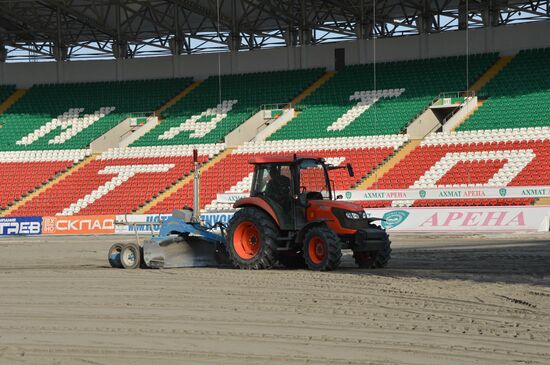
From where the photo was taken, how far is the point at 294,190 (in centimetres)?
1488

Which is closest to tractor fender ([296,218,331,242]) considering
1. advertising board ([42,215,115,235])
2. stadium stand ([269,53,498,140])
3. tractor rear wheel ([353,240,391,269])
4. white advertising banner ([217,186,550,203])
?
tractor rear wheel ([353,240,391,269])

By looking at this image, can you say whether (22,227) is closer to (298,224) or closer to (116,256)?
(116,256)

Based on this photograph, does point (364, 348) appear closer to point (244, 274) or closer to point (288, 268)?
point (244, 274)

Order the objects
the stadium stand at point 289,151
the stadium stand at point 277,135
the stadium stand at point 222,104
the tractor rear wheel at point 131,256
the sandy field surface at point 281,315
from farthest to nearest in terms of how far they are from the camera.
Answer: the stadium stand at point 222,104 < the stadium stand at point 289,151 < the stadium stand at point 277,135 < the tractor rear wheel at point 131,256 < the sandy field surface at point 281,315

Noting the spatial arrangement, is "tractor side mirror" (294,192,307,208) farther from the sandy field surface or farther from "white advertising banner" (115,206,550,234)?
"white advertising banner" (115,206,550,234)

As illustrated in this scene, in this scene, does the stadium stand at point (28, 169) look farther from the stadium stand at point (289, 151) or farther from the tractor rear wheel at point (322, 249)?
the tractor rear wheel at point (322, 249)

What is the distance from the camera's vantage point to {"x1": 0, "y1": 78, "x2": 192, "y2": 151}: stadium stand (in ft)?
141

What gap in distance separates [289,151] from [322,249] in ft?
75.1

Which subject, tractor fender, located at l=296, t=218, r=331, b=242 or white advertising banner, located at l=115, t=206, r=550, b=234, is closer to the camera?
tractor fender, located at l=296, t=218, r=331, b=242

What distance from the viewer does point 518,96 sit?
37.3m

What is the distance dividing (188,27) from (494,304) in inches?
1446

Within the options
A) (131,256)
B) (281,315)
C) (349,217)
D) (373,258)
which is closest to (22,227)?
(131,256)

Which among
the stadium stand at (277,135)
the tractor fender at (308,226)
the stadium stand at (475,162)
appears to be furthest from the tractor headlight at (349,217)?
the stadium stand at (475,162)

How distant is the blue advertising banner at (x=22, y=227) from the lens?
3281cm
